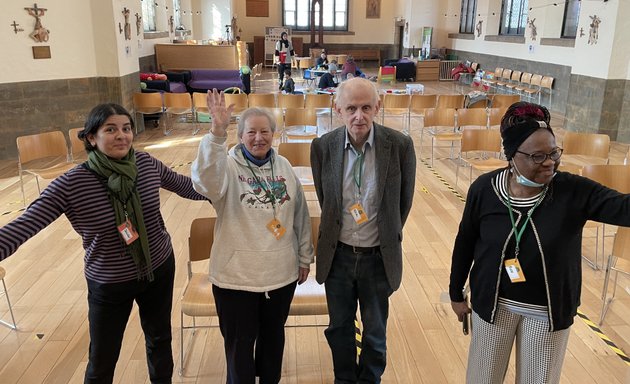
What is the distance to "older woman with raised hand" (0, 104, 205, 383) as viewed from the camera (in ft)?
6.70

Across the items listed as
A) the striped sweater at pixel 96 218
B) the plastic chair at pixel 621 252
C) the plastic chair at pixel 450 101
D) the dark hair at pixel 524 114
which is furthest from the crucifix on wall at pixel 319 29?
the dark hair at pixel 524 114

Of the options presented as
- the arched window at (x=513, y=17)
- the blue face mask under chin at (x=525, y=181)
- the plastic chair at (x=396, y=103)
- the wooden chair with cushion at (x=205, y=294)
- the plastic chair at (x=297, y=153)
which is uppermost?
the arched window at (x=513, y=17)

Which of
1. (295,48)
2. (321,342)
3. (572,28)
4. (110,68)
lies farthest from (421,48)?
(321,342)

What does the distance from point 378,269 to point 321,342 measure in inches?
47.5

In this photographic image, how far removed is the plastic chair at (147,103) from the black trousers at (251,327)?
7.66m

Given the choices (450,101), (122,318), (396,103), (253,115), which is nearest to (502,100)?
(450,101)

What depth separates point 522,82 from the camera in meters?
14.3

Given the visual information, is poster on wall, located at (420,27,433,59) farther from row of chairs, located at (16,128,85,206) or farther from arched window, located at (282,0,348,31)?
row of chairs, located at (16,128,85,206)

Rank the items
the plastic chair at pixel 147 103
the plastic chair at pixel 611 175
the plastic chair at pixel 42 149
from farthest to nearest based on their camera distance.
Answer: the plastic chair at pixel 147 103
the plastic chair at pixel 42 149
the plastic chair at pixel 611 175

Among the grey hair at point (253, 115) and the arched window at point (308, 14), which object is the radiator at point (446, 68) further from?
the grey hair at point (253, 115)

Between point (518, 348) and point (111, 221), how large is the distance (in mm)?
1730

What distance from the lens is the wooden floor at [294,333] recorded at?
2.95m

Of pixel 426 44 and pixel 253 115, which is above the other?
pixel 426 44

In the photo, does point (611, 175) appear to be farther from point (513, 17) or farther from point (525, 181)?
point (513, 17)
